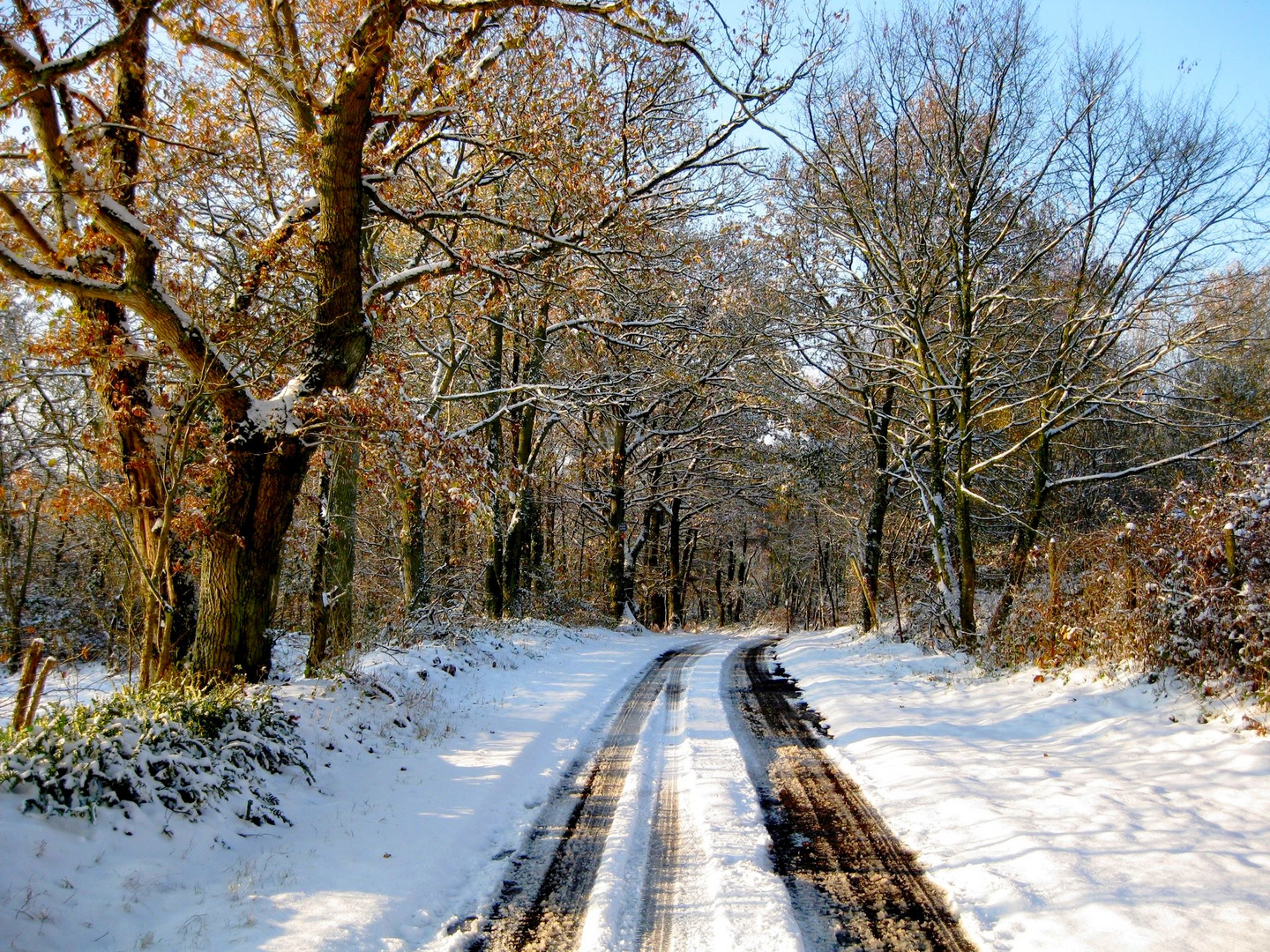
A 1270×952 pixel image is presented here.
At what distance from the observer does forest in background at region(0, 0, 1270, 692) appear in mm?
6301

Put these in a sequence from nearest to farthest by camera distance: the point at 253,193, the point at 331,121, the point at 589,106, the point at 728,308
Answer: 1. the point at 331,121
2. the point at 253,193
3. the point at 589,106
4. the point at 728,308

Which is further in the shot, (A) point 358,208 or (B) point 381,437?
(A) point 358,208

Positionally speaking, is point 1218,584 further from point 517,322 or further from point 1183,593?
point 517,322

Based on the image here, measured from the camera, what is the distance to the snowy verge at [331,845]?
138 inches

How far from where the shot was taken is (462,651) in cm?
1130

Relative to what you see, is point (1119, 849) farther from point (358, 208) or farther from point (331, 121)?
point (331, 121)

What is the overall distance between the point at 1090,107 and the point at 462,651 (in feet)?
47.9

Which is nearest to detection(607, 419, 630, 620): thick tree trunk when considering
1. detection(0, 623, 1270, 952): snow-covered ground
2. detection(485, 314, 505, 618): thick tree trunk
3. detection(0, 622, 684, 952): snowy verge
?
detection(485, 314, 505, 618): thick tree trunk

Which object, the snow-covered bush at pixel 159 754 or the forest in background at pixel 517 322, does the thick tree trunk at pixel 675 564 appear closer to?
the forest in background at pixel 517 322

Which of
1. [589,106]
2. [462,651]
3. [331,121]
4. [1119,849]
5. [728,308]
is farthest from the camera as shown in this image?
[728,308]

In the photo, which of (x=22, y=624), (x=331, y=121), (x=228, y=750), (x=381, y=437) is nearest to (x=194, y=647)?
(x=228, y=750)

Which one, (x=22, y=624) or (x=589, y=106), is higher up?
(x=589, y=106)

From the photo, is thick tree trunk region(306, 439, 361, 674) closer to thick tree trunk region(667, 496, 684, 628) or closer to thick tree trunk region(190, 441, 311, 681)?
thick tree trunk region(190, 441, 311, 681)

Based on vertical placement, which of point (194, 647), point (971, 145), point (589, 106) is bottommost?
point (194, 647)
